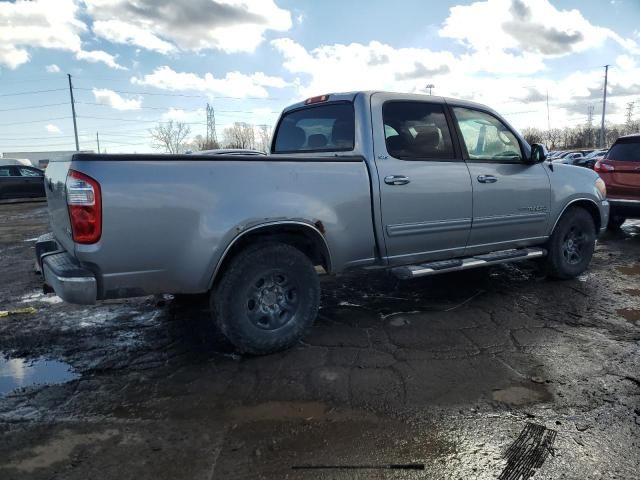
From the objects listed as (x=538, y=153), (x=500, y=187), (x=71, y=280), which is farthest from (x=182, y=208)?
(x=538, y=153)

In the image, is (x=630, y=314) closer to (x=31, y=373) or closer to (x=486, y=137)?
(x=486, y=137)

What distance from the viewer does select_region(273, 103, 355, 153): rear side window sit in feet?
14.5

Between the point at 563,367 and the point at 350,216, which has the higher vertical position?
the point at 350,216

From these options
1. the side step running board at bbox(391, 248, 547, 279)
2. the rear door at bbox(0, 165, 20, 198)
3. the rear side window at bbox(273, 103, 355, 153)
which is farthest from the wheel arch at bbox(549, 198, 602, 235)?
the rear door at bbox(0, 165, 20, 198)

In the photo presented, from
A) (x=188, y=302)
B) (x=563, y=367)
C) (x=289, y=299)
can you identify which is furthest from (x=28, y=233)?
(x=563, y=367)

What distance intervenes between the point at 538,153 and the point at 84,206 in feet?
14.7

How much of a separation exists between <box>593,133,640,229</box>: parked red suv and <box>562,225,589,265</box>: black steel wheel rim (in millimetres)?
3277

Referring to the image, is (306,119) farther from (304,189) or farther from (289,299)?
(289,299)

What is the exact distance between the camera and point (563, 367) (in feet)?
11.6

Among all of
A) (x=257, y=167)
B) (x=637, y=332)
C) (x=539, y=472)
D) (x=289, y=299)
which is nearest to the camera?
(x=539, y=472)

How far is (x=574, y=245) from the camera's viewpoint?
590 centimetres

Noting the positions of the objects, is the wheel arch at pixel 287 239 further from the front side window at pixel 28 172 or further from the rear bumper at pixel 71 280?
the front side window at pixel 28 172

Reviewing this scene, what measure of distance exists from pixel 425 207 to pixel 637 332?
83.7 inches

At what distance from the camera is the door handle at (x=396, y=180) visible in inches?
162
